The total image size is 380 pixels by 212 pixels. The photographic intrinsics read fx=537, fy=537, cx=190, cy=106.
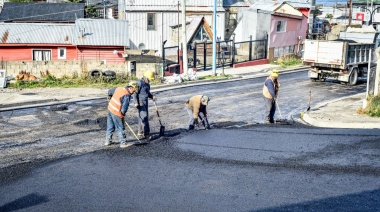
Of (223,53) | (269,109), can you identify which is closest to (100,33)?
(223,53)

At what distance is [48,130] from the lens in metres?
15.0

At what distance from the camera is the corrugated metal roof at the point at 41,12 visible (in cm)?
4097

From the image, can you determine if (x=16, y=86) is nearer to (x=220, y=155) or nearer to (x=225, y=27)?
(x=220, y=155)

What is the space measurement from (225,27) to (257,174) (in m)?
36.6

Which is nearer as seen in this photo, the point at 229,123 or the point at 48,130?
the point at 48,130

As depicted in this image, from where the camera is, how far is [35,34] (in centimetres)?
3331

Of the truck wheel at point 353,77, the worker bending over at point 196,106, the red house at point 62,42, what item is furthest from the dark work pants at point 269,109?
the red house at point 62,42

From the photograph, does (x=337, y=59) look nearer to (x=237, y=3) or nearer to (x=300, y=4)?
(x=237, y=3)

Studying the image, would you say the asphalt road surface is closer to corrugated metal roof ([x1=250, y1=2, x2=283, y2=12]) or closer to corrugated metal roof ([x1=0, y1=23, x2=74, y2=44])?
corrugated metal roof ([x1=0, y1=23, x2=74, y2=44])

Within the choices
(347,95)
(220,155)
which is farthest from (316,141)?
(347,95)

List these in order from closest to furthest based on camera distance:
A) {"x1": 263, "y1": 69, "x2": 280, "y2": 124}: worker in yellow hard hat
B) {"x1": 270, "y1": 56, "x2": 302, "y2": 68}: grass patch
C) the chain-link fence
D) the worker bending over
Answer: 1. the worker bending over
2. {"x1": 263, "y1": 69, "x2": 280, "y2": 124}: worker in yellow hard hat
3. the chain-link fence
4. {"x1": 270, "y1": 56, "x2": 302, "y2": 68}: grass patch

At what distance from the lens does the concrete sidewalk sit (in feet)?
49.8

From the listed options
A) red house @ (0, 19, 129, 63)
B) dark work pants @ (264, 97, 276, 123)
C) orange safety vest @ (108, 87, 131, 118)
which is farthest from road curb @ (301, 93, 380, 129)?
red house @ (0, 19, 129, 63)

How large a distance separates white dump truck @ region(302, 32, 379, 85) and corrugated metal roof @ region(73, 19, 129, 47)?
1289 centimetres
